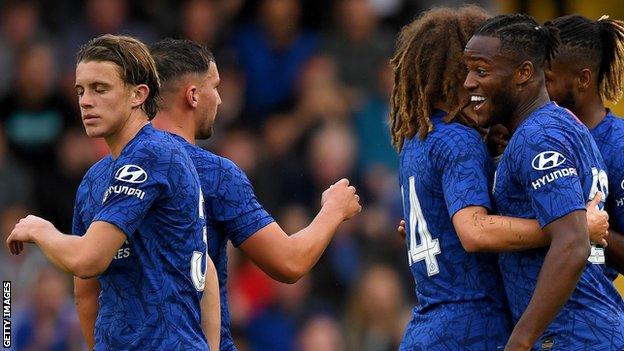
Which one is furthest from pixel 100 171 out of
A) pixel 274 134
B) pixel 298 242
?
pixel 274 134

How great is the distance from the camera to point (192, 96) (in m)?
5.28

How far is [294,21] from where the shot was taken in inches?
419

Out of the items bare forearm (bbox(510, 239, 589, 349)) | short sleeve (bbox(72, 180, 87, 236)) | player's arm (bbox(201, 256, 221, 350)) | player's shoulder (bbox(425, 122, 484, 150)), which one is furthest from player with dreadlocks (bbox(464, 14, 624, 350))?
short sleeve (bbox(72, 180, 87, 236))

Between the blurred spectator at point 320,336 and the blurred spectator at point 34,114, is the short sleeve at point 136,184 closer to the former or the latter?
the blurred spectator at point 320,336

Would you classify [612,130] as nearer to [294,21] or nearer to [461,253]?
[461,253]

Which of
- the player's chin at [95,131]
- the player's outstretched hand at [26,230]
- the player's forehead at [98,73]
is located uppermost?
the player's forehead at [98,73]

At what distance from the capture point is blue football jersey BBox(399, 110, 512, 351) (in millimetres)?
4621

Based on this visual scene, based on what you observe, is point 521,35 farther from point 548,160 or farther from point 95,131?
point 95,131

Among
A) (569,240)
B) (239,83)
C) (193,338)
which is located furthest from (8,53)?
(569,240)

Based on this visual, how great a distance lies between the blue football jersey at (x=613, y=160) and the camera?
4961 mm

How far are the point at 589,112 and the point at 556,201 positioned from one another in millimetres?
959

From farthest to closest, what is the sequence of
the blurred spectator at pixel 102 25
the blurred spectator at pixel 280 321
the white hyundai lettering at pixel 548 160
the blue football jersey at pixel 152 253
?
the blurred spectator at pixel 102 25 < the blurred spectator at pixel 280 321 < the blue football jersey at pixel 152 253 < the white hyundai lettering at pixel 548 160

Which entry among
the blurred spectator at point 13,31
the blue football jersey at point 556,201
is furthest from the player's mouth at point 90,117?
the blurred spectator at point 13,31

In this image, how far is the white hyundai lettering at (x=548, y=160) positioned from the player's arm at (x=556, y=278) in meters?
0.18
